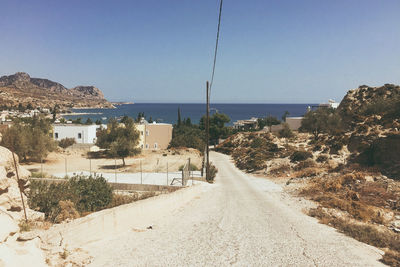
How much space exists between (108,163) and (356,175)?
3330cm

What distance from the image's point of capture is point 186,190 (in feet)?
60.5

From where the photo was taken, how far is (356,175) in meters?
23.0

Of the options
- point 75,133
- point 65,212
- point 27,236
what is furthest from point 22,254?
point 75,133

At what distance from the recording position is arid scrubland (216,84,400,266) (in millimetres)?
13008

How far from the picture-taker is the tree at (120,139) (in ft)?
138

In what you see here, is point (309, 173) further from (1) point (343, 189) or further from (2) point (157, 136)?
(2) point (157, 136)

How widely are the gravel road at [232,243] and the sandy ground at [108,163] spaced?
72.2ft

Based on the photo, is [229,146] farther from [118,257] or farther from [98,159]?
[118,257]

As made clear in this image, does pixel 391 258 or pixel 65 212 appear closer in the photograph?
pixel 391 258

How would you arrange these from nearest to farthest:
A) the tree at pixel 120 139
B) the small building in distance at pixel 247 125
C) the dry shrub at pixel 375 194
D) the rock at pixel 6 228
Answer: the rock at pixel 6 228, the dry shrub at pixel 375 194, the tree at pixel 120 139, the small building in distance at pixel 247 125

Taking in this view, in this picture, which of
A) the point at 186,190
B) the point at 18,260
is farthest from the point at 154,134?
the point at 18,260

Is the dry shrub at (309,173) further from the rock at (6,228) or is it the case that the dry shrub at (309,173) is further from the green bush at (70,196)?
the rock at (6,228)

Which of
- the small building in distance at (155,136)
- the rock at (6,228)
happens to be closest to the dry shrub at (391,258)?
the rock at (6,228)

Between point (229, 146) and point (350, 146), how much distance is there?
33113 mm
